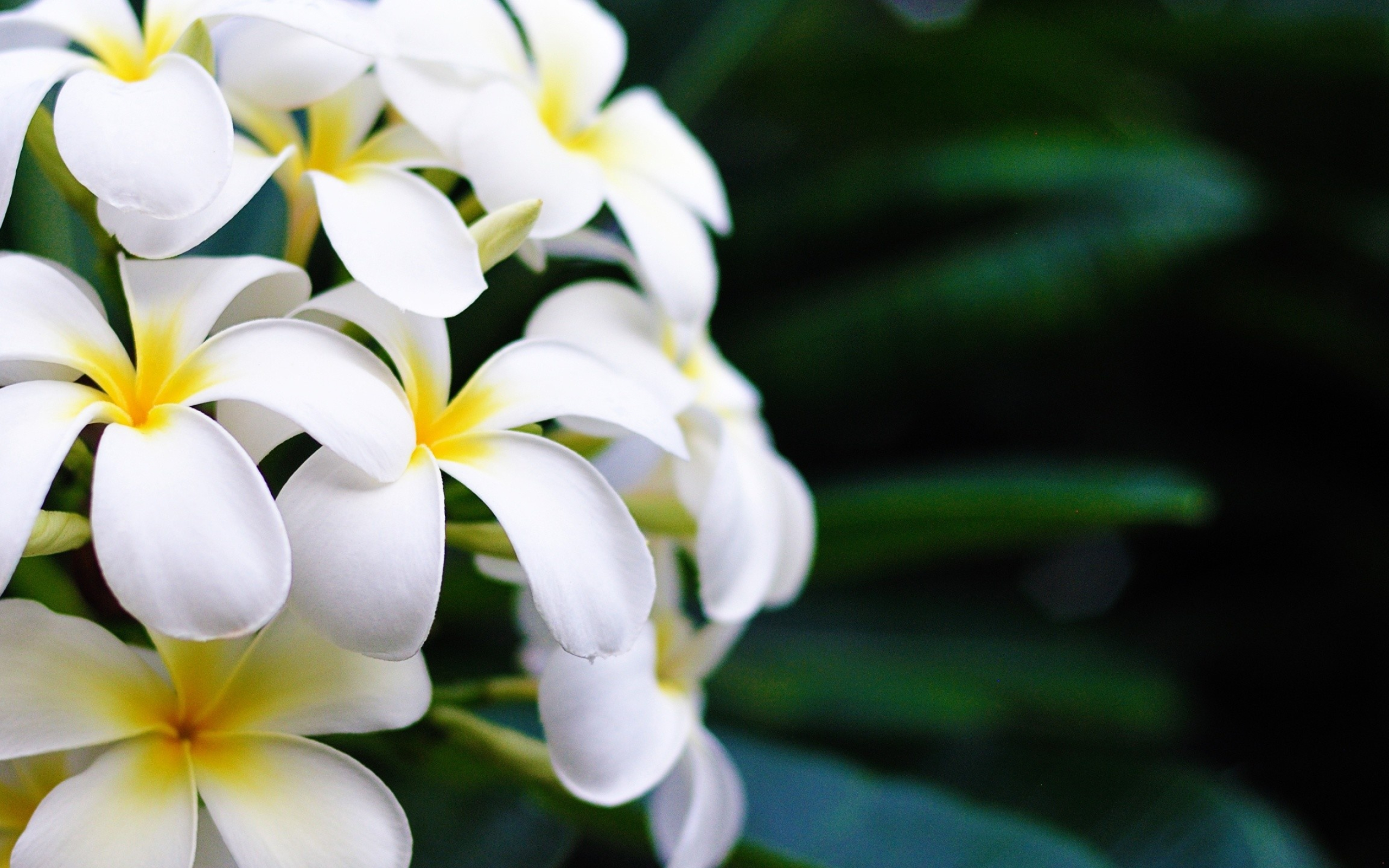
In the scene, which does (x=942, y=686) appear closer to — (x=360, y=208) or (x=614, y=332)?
(x=614, y=332)

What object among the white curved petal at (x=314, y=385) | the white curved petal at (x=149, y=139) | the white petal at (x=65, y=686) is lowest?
the white petal at (x=65, y=686)

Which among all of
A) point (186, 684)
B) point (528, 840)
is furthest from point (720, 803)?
point (186, 684)

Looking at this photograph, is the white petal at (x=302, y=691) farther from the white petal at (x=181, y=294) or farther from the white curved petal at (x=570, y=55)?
the white curved petal at (x=570, y=55)

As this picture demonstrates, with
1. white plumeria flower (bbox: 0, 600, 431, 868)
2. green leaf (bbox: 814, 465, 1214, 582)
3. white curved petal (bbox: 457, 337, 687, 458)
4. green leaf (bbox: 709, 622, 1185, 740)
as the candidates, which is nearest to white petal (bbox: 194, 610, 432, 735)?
white plumeria flower (bbox: 0, 600, 431, 868)

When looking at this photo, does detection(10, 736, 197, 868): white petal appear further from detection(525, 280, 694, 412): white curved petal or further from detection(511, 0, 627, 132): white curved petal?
detection(511, 0, 627, 132): white curved petal

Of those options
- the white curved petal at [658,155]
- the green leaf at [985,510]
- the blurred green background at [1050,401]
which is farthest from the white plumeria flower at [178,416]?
the green leaf at [985,510]

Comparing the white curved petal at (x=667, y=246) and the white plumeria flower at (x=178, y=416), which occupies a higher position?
the white plumeria flower at (x=178, y=416)

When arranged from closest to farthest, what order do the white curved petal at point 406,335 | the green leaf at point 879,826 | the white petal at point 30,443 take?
the white petal at point 30,443 < the white curved petal at point 406,335 < the green leaf at point 879,826
